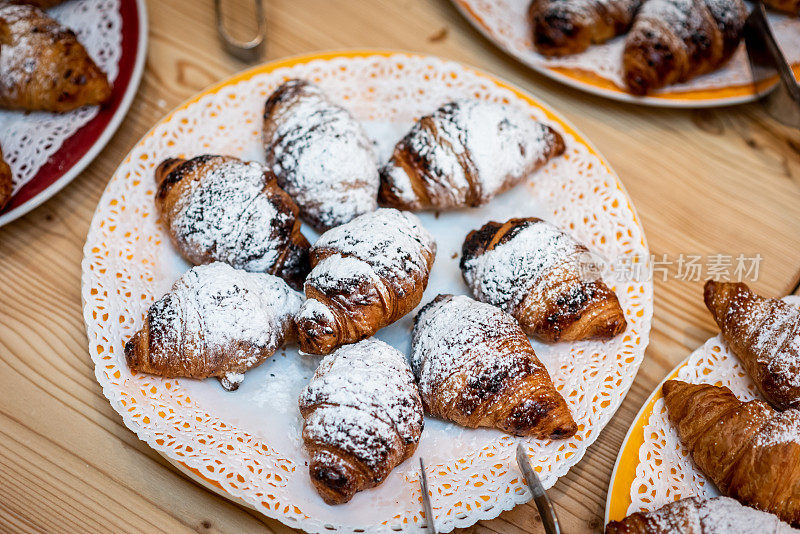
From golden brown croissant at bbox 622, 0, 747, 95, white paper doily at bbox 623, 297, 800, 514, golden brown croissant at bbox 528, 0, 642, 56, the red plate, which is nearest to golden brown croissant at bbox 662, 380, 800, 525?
white paper doily at bbox 623, 297, 800, 514

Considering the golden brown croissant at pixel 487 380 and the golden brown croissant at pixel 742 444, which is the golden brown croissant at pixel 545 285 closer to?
the golden brown croissant at pixel 487 380

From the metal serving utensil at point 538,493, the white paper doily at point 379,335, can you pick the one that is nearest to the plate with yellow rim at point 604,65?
the white paper doily at point 379,335

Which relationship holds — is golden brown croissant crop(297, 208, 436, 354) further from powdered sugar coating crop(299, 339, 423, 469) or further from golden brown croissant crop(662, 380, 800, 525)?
golden brown croissant crop(662, 380, 800, 525)

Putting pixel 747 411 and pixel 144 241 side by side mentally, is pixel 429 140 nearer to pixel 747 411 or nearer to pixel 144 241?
pixel 144 241

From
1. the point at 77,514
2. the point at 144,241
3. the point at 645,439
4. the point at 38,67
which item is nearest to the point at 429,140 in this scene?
the point at 144,241

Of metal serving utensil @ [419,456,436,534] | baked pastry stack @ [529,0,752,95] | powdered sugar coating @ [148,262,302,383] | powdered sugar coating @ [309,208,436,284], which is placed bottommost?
metal serving utensil @ [419,456,436,534]

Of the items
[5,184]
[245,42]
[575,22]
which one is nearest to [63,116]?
[5,184]
